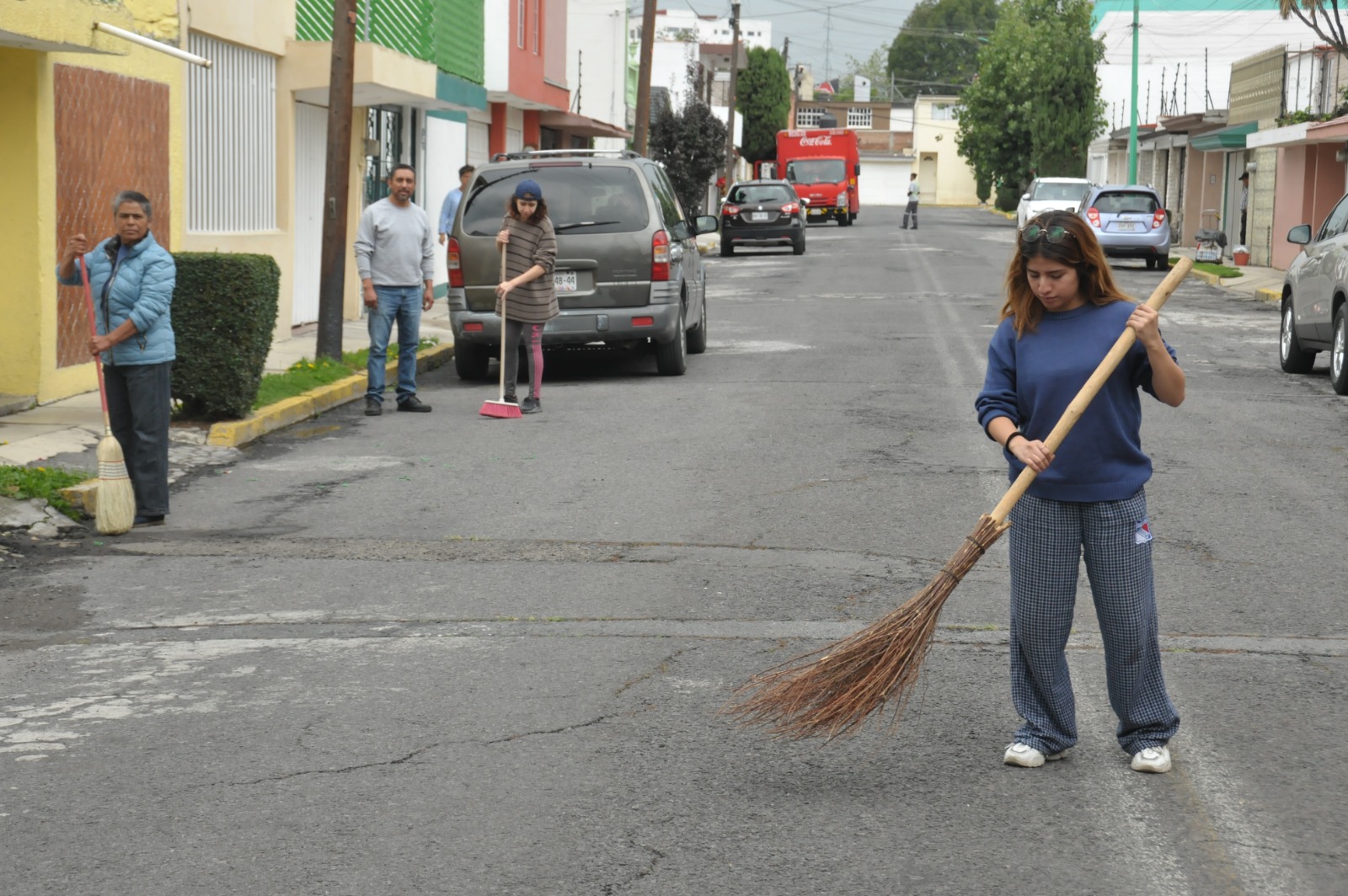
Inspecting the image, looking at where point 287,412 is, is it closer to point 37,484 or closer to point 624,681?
point 37,484

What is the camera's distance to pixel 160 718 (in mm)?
5410

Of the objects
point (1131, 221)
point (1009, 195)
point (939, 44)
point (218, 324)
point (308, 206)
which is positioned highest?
point (939, 44)

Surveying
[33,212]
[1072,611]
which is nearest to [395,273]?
[33,212]

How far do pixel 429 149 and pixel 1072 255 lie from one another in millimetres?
21680

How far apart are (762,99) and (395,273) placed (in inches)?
3175

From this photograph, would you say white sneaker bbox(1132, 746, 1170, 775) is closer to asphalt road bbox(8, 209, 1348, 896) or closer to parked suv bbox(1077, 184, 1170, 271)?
asphalt road bbox(8, 209, 1348, 896)

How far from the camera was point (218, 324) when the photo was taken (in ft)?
36.2

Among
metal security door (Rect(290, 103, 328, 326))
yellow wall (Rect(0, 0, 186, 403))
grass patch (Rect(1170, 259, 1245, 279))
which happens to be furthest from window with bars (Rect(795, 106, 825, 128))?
yellow wall (Rect(0, 0, 186, 403))

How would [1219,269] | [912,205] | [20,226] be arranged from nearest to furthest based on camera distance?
[20,226]
[1219,269]
[912,205]

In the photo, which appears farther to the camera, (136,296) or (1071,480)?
(136,296)

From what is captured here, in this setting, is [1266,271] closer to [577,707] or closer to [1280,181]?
[1280,181]

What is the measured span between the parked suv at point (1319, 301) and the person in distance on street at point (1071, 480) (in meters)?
9.77

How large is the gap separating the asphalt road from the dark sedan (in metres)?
27.2

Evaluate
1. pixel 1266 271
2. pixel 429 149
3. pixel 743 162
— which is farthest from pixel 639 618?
pixel 743 162
